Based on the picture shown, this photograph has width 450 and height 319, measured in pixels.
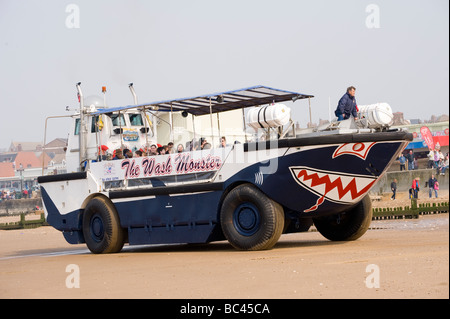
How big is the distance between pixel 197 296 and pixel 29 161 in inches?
4687

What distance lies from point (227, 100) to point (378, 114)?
3652 millimetres

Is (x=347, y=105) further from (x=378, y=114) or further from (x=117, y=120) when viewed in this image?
(x=117, y=120)

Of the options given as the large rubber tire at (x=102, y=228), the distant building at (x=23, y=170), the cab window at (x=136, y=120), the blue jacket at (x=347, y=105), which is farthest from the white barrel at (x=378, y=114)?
the distant building at (x=23, y=170)

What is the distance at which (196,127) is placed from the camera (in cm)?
1648

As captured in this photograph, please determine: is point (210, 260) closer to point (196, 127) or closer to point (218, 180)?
point (218, 180)

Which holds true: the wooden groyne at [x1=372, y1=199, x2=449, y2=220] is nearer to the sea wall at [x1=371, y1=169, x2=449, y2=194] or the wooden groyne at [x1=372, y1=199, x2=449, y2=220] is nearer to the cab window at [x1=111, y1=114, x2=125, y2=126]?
the cab window at [x1=111, y1=114, x2=125, y2=126]

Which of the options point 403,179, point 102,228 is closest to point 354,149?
point 102,228

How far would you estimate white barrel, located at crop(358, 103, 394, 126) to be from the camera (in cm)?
1227

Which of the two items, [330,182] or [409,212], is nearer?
[330,182]

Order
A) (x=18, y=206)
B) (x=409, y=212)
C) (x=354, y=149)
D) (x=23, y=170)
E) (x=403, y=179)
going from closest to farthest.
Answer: (x=354, y=149) < (x=409, y=212) < (x=403, y=179) < (x=18, y=206) < (x=23, y=170)

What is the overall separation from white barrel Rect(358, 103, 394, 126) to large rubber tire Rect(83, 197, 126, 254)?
5.44m

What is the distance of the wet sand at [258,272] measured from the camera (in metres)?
8.12

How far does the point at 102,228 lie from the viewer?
1548 cm

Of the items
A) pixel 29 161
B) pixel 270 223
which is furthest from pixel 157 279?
pixel 29 161
